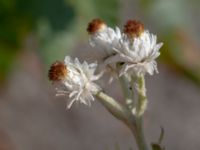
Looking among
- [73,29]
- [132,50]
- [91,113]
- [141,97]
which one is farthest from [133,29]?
[91,113]

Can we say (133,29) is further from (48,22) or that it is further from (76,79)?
(48,22)

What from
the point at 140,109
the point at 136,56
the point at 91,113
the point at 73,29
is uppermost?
the point at 91,113

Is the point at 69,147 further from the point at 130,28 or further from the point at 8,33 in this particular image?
the point at 130,28

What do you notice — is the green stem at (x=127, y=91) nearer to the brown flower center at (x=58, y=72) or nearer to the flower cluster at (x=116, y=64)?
the flower cluster at (x=116, y=64)

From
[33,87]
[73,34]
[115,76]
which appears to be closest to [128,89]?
[115,76]

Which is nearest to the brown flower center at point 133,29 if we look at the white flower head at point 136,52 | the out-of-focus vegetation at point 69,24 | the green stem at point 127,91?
the white flower head at point 136,52

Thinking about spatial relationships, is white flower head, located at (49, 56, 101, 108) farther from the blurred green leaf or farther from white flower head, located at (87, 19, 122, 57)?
the blurred green leaf
